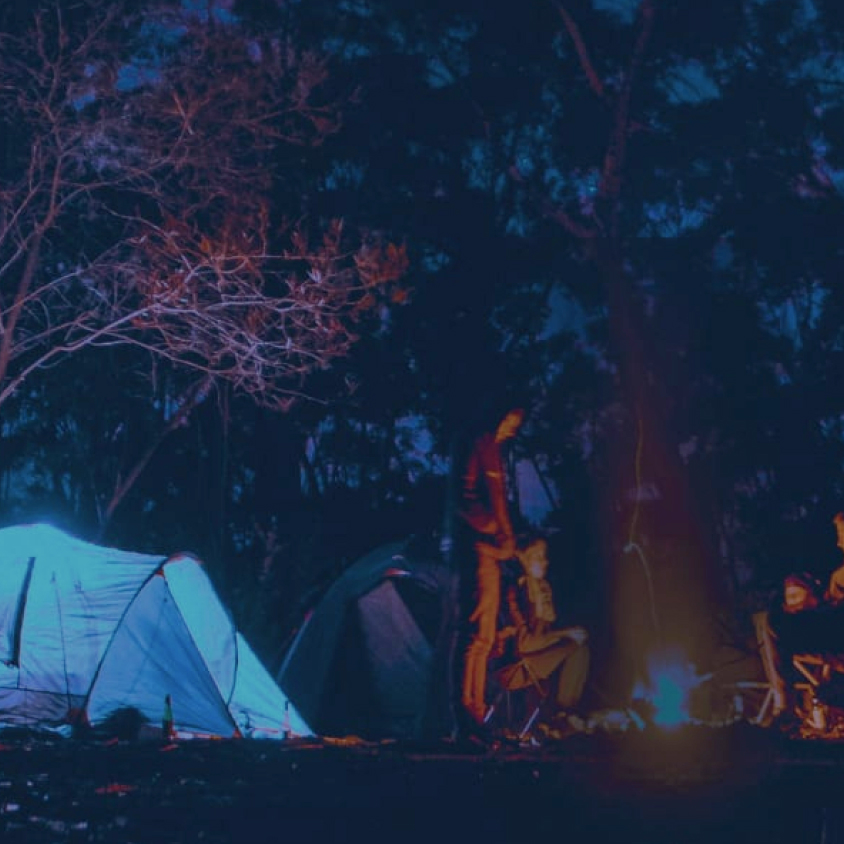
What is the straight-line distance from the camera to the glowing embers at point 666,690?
11.7 metres

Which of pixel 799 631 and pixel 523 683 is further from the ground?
pixel 799 631

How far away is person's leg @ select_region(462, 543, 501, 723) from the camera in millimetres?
8727

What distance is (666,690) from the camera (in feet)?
39.3

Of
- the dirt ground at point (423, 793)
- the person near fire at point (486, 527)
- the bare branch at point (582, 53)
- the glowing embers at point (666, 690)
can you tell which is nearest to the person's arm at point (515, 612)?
the dirt ground at point (423, 793)

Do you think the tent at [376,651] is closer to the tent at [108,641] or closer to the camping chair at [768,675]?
the tent at [108,641]

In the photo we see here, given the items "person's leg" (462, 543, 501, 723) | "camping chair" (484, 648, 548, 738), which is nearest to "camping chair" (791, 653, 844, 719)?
"camping chair" (484, 648, 548, 738)

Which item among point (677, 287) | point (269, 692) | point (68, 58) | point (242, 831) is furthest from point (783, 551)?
point (242, 831)

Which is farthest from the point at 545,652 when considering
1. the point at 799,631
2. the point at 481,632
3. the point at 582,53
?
the point at 582,53

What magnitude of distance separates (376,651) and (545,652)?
307 centimetres

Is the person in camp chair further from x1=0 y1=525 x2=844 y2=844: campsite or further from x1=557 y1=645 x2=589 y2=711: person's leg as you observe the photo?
x1=0 y1=525 x2=844 y2=844: campsite

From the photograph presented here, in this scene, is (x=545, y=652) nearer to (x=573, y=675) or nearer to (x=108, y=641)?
(x=573, y=675)

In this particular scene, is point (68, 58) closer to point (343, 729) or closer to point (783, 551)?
point (343, 729)

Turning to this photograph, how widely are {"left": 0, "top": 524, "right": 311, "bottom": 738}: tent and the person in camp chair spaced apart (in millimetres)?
2564

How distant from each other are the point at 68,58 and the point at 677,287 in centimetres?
1282
